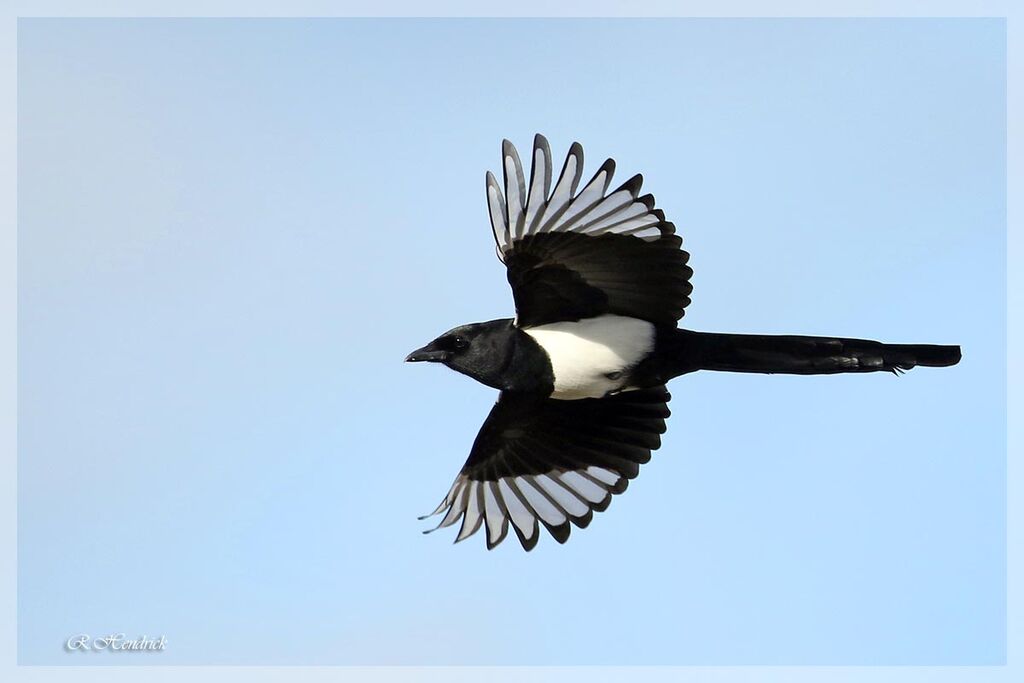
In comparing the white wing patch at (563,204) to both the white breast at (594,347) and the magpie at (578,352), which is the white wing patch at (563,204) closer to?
the magpie at (578,352)

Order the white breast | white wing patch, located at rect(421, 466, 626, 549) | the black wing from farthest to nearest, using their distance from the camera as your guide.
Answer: white wing patch, located at rect(421, 466, 626, 549) → the black wing → the white breast

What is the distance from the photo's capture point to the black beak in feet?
18.3

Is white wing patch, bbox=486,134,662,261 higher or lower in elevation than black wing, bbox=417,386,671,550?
higher

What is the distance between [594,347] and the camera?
18.3 ft

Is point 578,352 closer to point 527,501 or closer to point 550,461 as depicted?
point 550,461

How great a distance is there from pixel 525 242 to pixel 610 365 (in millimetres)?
646

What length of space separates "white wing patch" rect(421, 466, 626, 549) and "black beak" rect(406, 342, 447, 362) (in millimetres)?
772

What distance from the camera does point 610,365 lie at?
18.2 ft

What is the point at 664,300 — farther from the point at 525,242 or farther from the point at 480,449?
the point at 480,449

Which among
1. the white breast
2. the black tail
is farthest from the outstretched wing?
the black tail

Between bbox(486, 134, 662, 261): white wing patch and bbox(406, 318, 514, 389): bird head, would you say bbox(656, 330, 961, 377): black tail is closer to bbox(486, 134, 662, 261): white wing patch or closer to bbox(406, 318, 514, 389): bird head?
bbox(486, 134, 662, 261): white wing patch

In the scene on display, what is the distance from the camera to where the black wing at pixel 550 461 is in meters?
5.86

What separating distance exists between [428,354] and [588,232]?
86cm

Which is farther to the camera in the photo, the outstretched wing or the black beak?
the black beak
